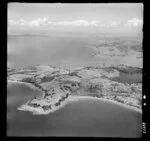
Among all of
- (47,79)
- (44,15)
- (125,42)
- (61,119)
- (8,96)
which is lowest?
(61,119)

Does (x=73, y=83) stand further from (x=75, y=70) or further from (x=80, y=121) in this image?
(x=80, y=121)

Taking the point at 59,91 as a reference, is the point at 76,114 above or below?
below

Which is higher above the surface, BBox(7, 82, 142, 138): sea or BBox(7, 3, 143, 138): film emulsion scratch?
BBox(7, 3, 143, 138): film emulsion scratch

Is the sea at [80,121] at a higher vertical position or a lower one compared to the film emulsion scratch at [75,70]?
lower

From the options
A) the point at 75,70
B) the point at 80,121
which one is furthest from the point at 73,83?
the point at 80,121

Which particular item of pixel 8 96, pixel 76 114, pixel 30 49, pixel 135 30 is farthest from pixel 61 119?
pixel 135 30

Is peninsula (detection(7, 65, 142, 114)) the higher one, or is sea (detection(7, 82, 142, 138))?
peninsula (detection(7, 65, 142, 114))

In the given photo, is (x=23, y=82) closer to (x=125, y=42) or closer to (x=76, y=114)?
(x=76, y=114)

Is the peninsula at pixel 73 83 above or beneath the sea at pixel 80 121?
above
